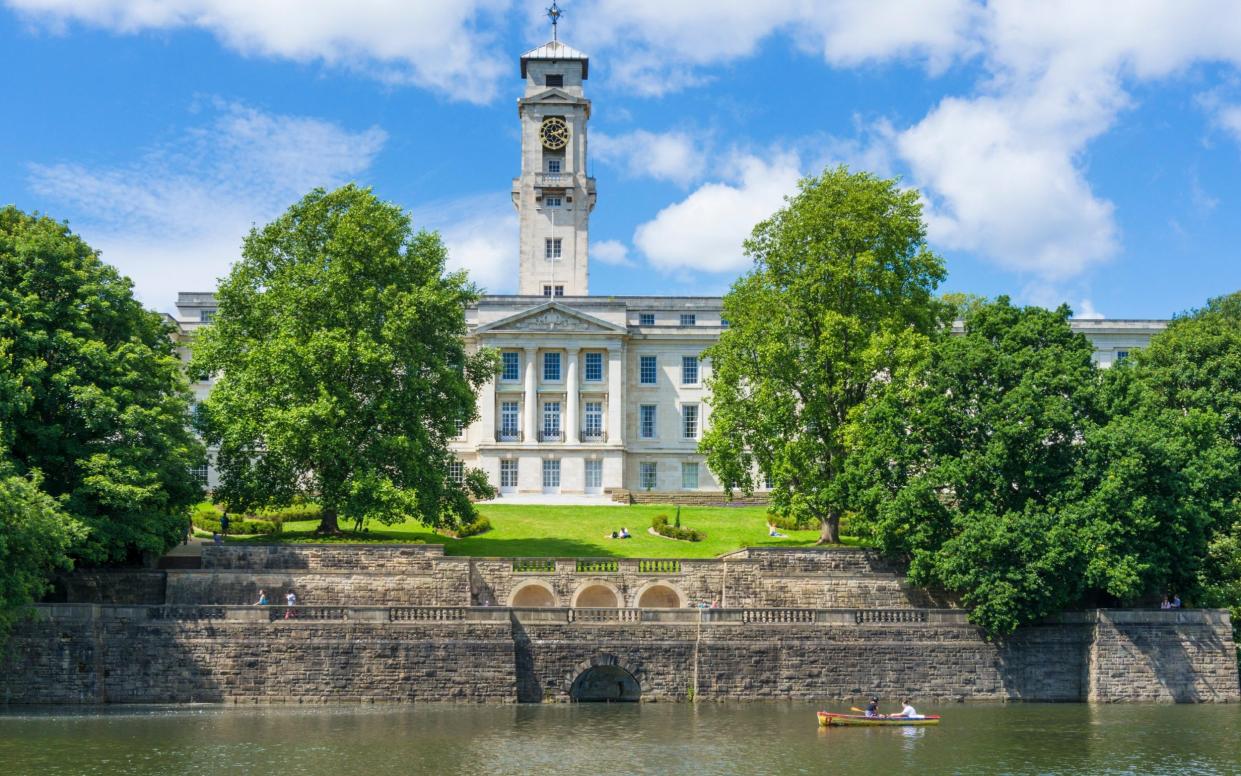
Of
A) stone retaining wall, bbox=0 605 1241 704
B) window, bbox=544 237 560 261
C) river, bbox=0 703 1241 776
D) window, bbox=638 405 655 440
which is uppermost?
window, bbox=544 237 560 261

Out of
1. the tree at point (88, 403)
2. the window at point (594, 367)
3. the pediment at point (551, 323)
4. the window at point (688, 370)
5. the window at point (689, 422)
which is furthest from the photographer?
the window at point (688, 370)

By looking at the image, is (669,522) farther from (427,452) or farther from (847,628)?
(847,628)

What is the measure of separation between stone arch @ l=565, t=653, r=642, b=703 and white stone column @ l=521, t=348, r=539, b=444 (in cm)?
3814

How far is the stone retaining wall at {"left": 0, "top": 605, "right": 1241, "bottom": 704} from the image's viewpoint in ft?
146

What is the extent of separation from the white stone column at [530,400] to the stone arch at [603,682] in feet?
125

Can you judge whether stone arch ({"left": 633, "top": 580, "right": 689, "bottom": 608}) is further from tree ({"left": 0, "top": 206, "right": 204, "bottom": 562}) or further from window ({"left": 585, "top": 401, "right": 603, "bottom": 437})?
window ({"left": 585, "top": 401, "right": 603, "bottom": 437})

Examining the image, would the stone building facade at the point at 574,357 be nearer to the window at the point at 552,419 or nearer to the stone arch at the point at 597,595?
the window at the point at 552,419

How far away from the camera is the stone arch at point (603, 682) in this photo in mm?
46625

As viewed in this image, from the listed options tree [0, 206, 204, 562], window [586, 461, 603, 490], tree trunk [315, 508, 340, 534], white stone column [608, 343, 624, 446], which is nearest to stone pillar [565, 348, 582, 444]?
window [586, 461, 603, 490]

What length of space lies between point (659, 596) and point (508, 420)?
114ft

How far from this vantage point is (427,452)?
5725 centimetres

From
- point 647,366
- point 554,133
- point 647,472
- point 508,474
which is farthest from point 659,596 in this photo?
point 554,133

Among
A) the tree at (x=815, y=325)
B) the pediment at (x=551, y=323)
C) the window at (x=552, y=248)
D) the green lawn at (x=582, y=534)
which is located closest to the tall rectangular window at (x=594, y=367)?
the pediment at (x=551, y=323)

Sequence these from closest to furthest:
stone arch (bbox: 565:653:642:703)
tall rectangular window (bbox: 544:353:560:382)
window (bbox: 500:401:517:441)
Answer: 1. stone arch (bbox: 565:653:642:703)
2. window (bbox: 500:401:517:441)
3. tall rectangular window (bbox: 544:353:560:382)
